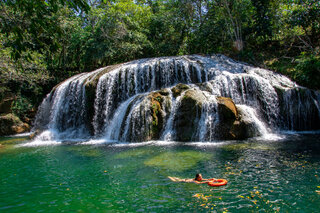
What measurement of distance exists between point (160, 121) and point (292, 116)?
6.91m

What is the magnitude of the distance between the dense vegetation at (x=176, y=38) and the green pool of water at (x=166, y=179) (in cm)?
850

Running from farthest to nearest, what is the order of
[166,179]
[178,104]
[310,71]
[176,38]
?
[176,38], [310,71], [178,104], [166,179]

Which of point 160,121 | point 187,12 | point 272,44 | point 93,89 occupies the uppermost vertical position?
point 187,12

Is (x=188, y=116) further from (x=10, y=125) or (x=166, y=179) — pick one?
(x=10, y=125)

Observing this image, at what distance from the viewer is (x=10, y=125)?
55.6 feet

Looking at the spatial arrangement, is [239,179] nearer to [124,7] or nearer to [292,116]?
[292,116]

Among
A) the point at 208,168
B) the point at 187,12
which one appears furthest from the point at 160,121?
the point at 187,12

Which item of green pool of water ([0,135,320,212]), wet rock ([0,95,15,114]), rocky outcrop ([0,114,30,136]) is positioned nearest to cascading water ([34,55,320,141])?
green pool of water ([0,135,320,212])

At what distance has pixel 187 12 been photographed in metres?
22.9

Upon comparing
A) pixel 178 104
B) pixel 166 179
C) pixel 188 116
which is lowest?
pixel 166 179

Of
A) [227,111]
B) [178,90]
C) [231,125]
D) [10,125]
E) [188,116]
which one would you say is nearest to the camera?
[231,125]

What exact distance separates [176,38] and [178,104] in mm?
14351

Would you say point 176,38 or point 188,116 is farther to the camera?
point 176,38

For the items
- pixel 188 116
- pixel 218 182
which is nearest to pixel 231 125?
pixel 188 116
